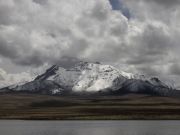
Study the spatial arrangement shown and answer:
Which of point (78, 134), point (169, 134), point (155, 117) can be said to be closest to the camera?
point (169, 134)

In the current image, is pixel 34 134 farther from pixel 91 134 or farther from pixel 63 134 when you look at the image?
pixel 91 134

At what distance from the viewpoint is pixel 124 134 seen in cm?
8381

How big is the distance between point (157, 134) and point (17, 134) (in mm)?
32333

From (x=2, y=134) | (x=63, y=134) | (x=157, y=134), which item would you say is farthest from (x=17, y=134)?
(x=157, y=134)

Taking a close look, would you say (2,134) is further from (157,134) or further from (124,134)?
(157,134)

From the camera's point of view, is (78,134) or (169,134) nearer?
(169,134)

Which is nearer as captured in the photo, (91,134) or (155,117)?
(91,134)

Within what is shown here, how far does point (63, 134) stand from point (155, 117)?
93.4 meters

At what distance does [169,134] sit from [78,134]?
20592mm

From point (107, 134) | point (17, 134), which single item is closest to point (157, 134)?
point (107, 134)

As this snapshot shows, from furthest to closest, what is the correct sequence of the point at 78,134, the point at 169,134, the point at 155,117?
the point at 155,117
the point at 78,134
the point at 169,134

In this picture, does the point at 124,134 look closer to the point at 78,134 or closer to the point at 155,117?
the point at 78,134

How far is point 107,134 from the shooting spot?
8712 centimetres

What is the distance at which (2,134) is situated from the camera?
3492 inches
